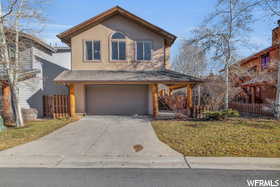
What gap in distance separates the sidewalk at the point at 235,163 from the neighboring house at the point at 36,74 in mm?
11254

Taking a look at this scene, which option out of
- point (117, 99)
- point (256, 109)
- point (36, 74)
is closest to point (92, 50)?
point (117, 99)

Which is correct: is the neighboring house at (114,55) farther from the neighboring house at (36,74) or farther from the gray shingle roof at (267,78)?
the gray shingle roof at (267,78)

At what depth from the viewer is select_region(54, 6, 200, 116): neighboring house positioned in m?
11.6

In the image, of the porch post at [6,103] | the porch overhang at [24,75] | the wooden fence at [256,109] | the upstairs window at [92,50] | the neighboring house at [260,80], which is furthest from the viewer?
the neighboring house at [260,80]

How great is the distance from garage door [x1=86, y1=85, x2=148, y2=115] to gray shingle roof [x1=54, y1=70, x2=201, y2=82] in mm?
1366

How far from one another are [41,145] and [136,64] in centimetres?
835

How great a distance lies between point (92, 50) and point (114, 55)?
1.73m

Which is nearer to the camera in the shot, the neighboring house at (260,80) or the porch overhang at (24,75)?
the porch overhang at (24,75)

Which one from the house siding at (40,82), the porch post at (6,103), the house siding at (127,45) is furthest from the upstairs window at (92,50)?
the porch post at (6,103)

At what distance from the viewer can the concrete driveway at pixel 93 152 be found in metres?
4.26

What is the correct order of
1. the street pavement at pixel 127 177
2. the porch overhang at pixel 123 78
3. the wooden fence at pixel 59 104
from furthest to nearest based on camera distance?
the wooden fence at pixel 59 104, the porch overhang at pixel 123 78, the street pavement at pixel 127 177

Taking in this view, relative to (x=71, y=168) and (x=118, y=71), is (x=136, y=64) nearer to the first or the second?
(x=118, y=71)

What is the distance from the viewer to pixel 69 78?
10195 mm

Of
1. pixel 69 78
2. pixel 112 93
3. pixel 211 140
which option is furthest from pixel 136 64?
pixel 211 140
